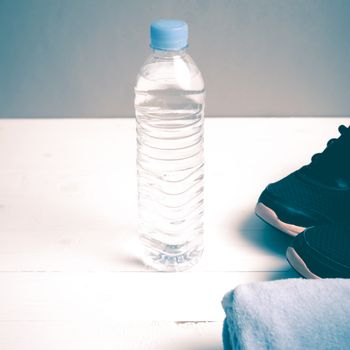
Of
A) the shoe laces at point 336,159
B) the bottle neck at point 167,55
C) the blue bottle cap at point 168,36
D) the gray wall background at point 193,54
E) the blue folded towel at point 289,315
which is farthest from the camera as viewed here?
the gray wall background at point 193,54

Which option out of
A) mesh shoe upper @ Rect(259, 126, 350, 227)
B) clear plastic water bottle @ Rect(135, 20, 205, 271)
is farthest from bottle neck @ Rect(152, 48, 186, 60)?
mesh shoe upper @ Rect(259, 126, 350, 227)

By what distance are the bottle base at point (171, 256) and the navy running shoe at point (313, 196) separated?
0.42 feet

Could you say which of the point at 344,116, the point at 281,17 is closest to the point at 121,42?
the point at 281,17

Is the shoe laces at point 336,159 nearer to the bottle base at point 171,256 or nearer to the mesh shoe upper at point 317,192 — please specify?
the mesh shoe upper at point 317,192

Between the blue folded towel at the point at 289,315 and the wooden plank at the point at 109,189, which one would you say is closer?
the blue folded towel at the point at 289,315

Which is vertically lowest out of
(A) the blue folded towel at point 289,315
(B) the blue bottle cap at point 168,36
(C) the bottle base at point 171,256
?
(C) the bottle base at point 171,256

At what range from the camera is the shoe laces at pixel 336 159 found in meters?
1.01

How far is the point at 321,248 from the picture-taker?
854mm

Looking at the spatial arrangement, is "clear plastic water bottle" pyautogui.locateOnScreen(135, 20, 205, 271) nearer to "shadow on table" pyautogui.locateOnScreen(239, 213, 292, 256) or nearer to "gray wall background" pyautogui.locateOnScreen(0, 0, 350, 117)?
"shadow on table" pyautogui.locateOnScreen(239, 213, 292, 256)

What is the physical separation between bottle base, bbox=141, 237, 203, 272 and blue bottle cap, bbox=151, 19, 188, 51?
0.33m

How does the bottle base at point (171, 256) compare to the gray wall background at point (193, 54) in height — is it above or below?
below

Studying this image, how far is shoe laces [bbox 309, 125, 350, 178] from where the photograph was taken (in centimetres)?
101

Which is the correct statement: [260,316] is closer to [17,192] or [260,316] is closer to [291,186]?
[291,186]

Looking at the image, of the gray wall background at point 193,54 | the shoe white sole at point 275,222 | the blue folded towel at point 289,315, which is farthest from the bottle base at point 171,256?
the gray wall background at point 193,54
